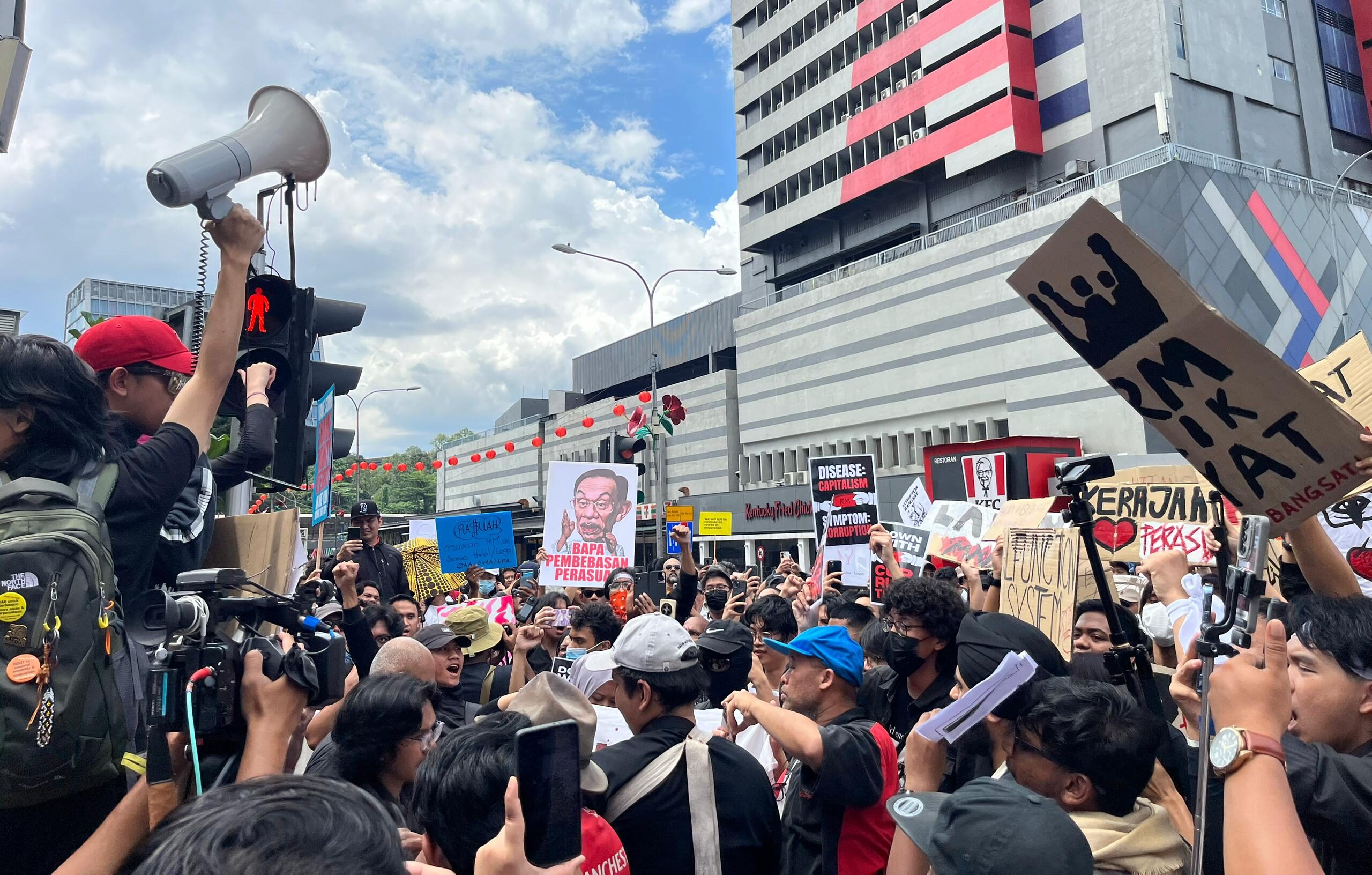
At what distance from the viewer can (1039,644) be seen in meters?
3.41

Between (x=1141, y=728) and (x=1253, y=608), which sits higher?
(x=1253, y=608)

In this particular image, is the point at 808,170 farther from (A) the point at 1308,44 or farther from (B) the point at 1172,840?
(B) the point at 1172,840

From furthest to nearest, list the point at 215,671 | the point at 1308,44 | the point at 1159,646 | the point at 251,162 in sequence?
the point at 1308,44 → the point at 1159,646 → the point at 251,162 → the point at 215,671

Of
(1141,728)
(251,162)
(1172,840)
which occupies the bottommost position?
(1172,840)

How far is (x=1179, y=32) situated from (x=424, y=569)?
36725 mm

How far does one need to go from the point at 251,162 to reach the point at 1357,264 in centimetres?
4386

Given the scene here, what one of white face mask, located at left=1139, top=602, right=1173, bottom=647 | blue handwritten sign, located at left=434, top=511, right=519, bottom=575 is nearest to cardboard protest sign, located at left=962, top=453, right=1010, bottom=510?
blue handwritten sign, located at left=434, top=511, right=519, bottom=575

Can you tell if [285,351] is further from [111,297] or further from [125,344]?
[111,297]

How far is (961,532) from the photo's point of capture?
905 centimetres

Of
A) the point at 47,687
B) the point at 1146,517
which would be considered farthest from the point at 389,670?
the point at 1146,517

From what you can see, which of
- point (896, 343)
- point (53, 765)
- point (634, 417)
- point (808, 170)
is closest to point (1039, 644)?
point (53, 765)

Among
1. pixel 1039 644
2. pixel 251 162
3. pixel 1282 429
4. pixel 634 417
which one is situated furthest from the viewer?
pixel 634 417

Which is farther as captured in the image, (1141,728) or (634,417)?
(634,417)

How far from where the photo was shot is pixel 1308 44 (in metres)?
40.0
